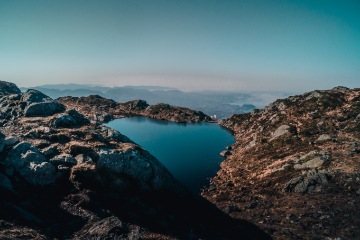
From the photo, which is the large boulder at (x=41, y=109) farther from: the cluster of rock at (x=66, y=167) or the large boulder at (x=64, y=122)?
the large boulder at (x=64, y=122)

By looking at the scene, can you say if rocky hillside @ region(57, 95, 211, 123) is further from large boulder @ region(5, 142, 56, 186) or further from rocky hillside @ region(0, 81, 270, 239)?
large boulder @ region(5, 142, 56, 186)

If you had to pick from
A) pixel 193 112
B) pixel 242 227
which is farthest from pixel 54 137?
pixel 193 112

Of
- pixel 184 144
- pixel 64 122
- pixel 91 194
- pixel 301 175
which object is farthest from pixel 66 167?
pixel 184 144

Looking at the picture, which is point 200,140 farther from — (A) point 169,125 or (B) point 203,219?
(B) point 203,219

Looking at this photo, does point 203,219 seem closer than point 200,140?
Yes

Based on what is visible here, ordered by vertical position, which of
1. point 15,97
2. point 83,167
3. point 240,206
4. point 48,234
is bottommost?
point 240,206

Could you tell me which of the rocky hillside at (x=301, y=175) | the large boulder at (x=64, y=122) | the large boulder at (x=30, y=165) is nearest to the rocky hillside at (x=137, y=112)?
the rocky hillside at (x=301, y=175)

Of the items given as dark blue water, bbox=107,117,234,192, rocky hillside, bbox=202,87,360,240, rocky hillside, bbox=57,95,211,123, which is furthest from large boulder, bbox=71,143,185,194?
rocky hillside, bbox=57,95,211,123
